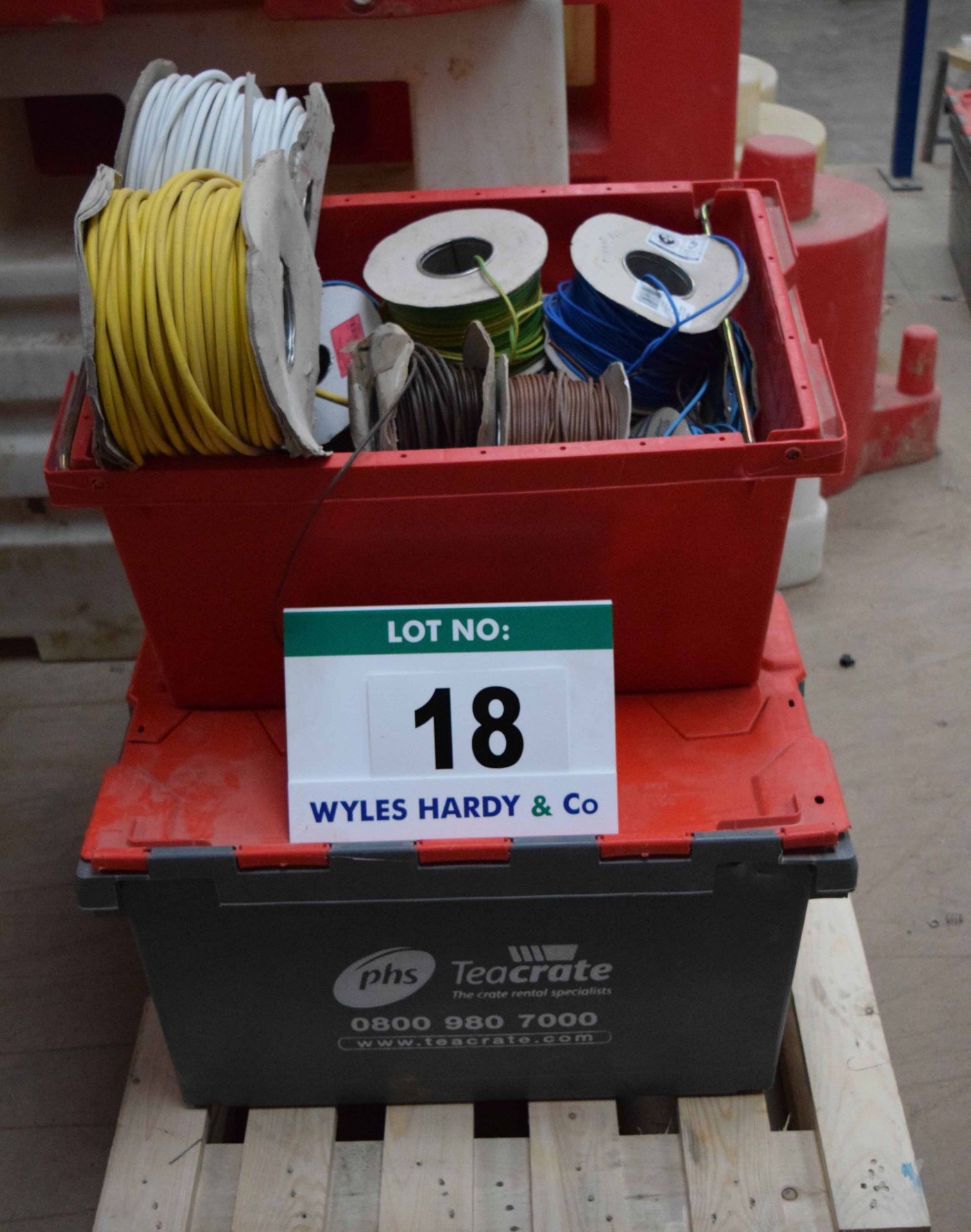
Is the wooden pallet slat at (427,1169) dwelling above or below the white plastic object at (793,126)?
below

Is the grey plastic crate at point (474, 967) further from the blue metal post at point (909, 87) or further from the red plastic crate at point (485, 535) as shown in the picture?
the blue metal post at point (909, 87)

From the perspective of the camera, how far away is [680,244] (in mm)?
1892

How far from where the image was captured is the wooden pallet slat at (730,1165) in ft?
5.21

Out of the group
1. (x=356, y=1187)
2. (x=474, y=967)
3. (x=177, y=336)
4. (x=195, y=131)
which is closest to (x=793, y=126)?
(x=195, y=131)

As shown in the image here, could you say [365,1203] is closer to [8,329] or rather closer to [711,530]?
[711,530]

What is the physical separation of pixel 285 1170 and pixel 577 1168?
0.39 metres

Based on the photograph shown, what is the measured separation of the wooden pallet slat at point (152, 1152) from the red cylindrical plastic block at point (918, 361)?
2514 millimetres

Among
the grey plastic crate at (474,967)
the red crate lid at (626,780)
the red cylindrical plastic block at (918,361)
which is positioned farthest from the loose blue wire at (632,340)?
the red cylindrical plastic block at (918,361)

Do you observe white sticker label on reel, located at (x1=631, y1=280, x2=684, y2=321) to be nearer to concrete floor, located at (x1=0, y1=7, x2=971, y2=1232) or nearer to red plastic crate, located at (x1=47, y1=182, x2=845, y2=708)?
red plastic crate, located at (x1=47, y1=182, x2=845, y2=708)

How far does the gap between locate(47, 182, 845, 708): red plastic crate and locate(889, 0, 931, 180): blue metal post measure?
3.41 meters

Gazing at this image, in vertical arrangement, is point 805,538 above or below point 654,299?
below

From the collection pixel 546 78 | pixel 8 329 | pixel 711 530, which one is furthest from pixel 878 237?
pixel 8 329

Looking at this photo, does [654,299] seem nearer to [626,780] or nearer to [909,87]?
[626,780]

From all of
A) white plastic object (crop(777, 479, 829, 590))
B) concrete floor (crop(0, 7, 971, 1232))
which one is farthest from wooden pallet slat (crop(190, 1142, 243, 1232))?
white plastic object (crop(777, 479, 829, 590))
